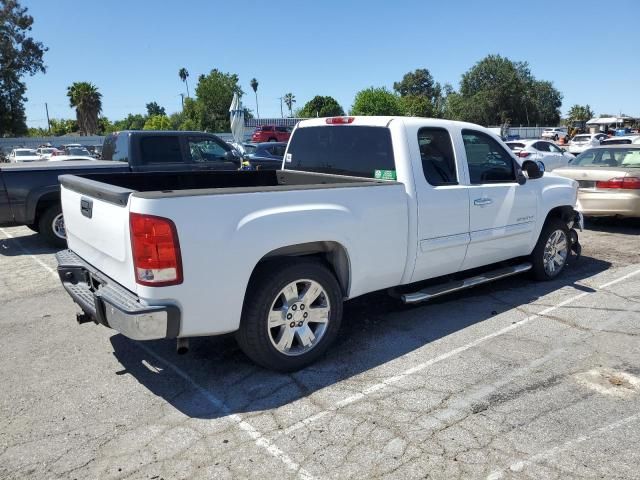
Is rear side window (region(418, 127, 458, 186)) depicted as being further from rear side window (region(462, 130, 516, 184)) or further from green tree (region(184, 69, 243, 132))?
green tree (region(184, 69, 243, 132))

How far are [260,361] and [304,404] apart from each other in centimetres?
48

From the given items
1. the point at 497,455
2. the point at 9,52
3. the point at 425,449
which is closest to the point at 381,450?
the point at 425,449

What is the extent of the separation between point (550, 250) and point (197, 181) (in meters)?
4.12

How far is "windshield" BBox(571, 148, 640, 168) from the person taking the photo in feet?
31.3

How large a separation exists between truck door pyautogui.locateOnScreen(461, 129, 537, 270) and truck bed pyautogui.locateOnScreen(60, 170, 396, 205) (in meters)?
1.21

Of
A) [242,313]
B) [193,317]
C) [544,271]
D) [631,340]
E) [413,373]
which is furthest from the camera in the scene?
[544,271]

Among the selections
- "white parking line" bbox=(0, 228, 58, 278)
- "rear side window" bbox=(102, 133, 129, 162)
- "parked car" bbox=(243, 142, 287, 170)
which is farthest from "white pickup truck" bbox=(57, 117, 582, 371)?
"parked car" bbox=(243, 142, 287, 170)

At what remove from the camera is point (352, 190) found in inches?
153

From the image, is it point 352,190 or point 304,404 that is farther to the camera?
point 352,190

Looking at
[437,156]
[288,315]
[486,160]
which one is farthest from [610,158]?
[288,315]

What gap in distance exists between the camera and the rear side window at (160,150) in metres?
9.30

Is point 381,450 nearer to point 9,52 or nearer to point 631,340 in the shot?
point 631,340

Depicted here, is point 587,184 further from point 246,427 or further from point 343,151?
point 246,427

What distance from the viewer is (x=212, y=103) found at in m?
73.8
